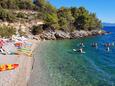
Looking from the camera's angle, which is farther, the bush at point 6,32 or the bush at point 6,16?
the bush at point 6,16

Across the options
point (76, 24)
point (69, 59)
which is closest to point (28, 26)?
point (76, 24)

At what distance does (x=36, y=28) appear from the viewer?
4299 inches

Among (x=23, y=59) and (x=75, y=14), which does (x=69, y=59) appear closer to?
(x=23, y=59)

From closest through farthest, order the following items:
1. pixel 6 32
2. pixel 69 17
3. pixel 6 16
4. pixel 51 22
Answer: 1. pixel 6 32
2. pixel 6 16
3. pixel 51 22
4. pixel 69 17

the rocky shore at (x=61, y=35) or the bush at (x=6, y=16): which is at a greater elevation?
the bush at (x=6, y=16)

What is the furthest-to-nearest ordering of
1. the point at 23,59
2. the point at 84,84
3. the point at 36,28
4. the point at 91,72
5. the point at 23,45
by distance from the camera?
1. the point at 36,28
2. the point at 23,45
3. the point at 23,59
4. the point at 91,72
5. the point at 84,84

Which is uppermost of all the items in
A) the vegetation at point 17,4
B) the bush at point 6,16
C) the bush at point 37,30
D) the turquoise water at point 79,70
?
the vegetation at point 17,4

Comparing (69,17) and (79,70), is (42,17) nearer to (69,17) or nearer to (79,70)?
(69,17)

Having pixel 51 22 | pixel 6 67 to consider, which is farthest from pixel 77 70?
pixel 51 22

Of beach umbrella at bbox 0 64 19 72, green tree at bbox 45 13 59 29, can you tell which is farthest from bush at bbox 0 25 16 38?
beach umbrella at bbox 0 64 19 72

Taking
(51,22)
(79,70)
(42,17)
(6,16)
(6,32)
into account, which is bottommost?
(79,70)

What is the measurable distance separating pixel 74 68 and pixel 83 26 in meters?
84.5

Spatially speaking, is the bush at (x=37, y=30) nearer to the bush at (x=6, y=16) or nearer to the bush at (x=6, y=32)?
the bush at (x=6, y=16)

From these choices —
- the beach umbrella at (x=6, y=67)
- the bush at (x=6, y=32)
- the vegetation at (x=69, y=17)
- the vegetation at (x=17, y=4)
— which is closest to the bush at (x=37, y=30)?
the vegetation at (x=69, y=17)
